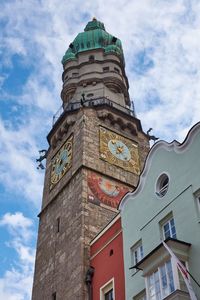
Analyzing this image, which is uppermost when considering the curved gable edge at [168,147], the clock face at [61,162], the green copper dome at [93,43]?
the green copper dome at [93,43]

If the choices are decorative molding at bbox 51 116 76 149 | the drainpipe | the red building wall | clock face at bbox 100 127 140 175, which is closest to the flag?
the red building wall

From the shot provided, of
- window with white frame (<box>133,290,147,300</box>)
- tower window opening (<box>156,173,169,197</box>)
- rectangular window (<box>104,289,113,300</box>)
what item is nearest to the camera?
window with white frame (<box>133,290,147,300</box>)

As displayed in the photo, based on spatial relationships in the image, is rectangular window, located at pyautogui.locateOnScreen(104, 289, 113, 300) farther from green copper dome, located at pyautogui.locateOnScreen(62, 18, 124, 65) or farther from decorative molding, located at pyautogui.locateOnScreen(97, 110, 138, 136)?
green copper dome, located at pyautogui.locateOnScreen(62, 18, 124, 65)

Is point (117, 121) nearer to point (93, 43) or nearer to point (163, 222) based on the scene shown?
point (93, 43)

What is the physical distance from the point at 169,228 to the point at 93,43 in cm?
2855

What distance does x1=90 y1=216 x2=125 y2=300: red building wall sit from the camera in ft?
64.9

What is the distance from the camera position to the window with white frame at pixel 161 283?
1515cm

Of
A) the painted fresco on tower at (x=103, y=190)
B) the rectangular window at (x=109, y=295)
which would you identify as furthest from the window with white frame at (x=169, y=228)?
the painted fresco on tower at (x=103, y=190)

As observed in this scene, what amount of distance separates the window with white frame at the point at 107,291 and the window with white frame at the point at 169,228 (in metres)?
3.84

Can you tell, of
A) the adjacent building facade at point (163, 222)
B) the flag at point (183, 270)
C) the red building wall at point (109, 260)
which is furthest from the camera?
the red building wall at point (109, 260)

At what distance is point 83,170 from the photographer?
2797 centimetres

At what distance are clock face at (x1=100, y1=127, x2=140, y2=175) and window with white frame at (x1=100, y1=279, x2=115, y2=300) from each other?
1047cm

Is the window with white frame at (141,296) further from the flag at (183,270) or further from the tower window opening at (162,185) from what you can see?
the tower window opening at (162,185)

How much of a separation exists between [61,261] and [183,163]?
10231 millimetres
